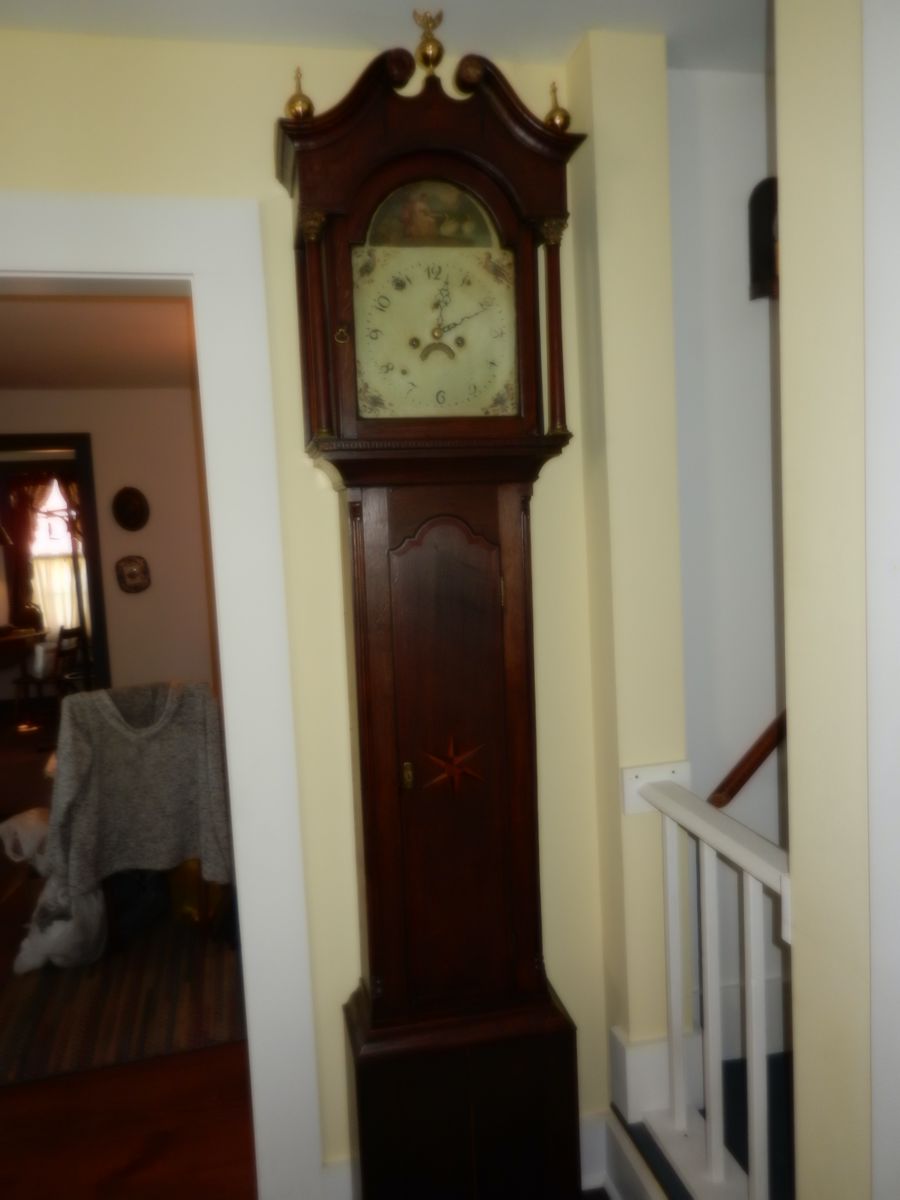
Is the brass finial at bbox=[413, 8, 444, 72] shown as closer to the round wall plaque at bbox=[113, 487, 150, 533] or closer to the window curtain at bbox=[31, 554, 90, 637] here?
the round wall plaque at bbox=[113, 487, 150, 533]

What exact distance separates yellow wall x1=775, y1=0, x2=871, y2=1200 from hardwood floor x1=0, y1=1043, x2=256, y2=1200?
1.53 metres

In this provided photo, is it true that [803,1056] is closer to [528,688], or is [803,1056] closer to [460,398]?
[528,688]

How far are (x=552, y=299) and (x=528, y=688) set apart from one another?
2.33ft

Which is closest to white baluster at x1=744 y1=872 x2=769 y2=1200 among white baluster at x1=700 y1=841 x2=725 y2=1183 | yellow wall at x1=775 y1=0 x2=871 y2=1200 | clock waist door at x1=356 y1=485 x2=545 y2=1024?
white baluster at x1=700 y1=841 x2=725 y2=1183

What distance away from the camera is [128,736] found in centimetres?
297

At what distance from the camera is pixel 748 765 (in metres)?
1.96

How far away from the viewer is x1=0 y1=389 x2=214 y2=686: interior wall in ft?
17.0

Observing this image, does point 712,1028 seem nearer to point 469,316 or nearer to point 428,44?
point 469,316

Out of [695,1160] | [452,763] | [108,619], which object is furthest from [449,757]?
[108,619]

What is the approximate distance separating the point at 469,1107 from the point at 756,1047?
0.57 metres

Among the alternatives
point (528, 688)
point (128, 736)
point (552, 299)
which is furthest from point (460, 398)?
point (128, 736)

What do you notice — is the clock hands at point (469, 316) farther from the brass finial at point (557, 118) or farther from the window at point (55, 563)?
the window at point (55, 563)

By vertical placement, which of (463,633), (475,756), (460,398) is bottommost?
(475,756)

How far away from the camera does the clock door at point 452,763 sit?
1580mm
